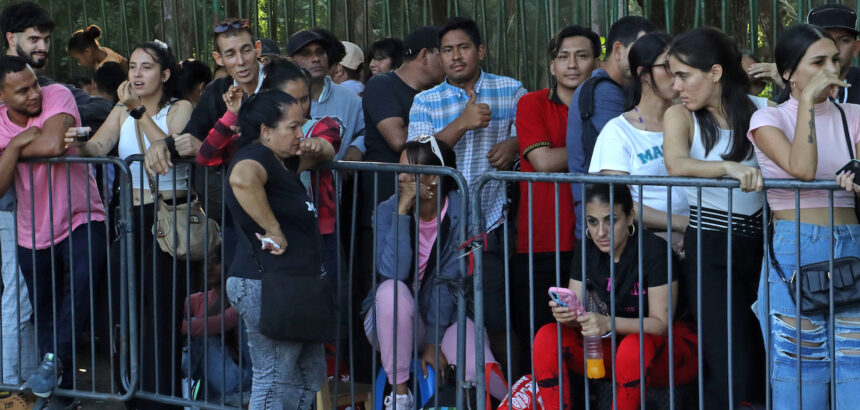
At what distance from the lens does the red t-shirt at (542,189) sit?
5.80 metres

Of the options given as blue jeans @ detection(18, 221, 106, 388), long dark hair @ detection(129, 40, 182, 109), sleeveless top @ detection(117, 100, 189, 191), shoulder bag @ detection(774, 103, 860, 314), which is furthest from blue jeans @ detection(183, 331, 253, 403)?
shoulder bag @ detection(774, 103, 860, 314)

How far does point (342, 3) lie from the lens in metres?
10.1

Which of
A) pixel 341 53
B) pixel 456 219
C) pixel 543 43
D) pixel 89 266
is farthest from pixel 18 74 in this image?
pixel 543 43

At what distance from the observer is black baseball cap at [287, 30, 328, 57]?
723 cm

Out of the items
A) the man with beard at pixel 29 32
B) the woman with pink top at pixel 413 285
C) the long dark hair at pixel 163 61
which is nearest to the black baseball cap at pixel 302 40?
the long dark hair at pixel 163 61

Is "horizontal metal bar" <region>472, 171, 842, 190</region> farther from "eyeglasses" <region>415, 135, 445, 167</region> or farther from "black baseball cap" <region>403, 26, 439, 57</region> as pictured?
"black baseball cap" <region>403, 26, 439, 57</region>

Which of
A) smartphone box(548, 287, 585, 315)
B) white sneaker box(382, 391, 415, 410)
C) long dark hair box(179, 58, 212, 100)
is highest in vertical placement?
long dark hair box(179, 58, 212, 100)

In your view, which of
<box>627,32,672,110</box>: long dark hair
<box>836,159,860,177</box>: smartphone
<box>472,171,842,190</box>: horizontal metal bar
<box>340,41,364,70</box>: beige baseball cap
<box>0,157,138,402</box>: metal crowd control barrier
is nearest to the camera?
<box>836,159,860,177</box>: smartphone

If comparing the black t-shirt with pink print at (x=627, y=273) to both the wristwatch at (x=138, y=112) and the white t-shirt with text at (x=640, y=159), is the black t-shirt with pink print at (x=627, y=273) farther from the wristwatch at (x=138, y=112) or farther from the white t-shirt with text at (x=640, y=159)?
the wristwatch at (x=138, y=112)

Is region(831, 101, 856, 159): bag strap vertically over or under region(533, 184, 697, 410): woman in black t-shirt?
over

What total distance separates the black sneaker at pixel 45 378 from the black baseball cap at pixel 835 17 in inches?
171

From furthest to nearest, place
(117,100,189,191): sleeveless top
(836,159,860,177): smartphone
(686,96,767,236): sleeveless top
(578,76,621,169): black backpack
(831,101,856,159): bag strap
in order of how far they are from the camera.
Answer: (117,100,189,191): sleeveless top
(578,76,621,169): black backpack
(686,96,767,236): sleeveless top
(831,101,856,159): bag strap
(836,159,860,177): smartphone

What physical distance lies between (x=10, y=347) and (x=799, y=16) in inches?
190

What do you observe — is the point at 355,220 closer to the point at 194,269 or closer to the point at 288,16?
the point at 194,269
